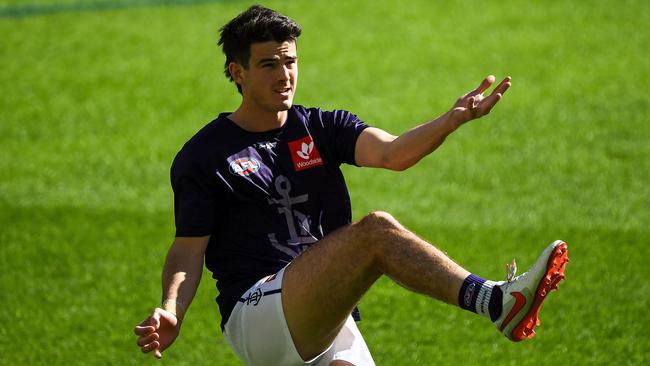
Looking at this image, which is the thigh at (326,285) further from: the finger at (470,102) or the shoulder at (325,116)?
the shoulder at (325,116)

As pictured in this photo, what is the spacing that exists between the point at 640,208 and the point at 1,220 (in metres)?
6.38

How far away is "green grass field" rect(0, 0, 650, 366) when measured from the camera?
28.5ft

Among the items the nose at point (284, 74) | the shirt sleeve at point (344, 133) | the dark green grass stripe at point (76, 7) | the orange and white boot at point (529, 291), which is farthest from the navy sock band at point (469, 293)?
the dark green grass stripe at point (76, 7)

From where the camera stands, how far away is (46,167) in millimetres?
12938

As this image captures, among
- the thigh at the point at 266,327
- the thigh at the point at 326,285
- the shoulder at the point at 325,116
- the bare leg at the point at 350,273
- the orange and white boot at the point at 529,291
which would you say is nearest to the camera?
the orange and white boot at the point at 529,291

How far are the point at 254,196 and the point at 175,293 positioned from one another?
0.71 meters

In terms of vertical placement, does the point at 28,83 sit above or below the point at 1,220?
above

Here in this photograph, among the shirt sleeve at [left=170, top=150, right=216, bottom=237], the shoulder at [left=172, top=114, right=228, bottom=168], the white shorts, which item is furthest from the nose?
the white shorts

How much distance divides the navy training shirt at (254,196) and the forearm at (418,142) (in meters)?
0.36

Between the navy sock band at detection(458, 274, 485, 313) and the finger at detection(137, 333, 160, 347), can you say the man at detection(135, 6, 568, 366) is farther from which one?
the navy sock band at detection(458, 274, 485, 313)

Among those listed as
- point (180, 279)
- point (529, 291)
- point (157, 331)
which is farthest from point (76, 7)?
point (529, 291)

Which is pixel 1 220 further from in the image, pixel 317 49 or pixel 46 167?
pixel 317 49

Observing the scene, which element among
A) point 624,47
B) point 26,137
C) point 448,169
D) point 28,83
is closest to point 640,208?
point 448,169

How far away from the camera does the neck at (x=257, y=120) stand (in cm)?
650
